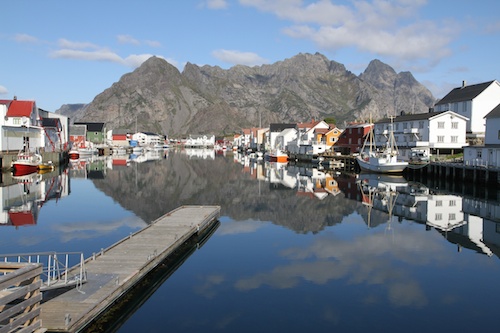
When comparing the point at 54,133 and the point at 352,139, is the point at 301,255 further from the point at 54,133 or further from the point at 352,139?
the point at 54,133

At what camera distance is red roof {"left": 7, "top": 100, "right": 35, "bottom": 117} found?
237 ft

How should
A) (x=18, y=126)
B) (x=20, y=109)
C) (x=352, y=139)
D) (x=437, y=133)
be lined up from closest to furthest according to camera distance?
1. (x=437, y=133)
2. (x=18, y=126)
3. (x=20, y=109)
4. (x=352, y=139)

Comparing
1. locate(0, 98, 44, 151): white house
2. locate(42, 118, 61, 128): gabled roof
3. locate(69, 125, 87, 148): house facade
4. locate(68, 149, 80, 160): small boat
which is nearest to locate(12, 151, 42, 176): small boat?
locate(0, 98, 44, 151): white house

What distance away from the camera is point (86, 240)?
24.2 metres

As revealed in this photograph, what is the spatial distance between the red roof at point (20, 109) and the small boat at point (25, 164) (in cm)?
923

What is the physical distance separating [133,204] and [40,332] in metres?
27.7

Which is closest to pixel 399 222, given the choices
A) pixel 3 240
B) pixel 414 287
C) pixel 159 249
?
pixel 414 287

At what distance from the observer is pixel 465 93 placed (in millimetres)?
80000

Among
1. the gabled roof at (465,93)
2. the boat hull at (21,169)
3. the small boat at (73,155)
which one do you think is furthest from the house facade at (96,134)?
the gabled roof at (465,93)

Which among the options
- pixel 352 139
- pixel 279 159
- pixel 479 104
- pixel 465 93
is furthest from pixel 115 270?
pixel 279 159

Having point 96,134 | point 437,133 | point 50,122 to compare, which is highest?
point 50,122

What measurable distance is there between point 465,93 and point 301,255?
71.0 meters

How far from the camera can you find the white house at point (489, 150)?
164 ft

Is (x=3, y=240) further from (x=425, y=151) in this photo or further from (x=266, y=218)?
(x=425, y=151)
